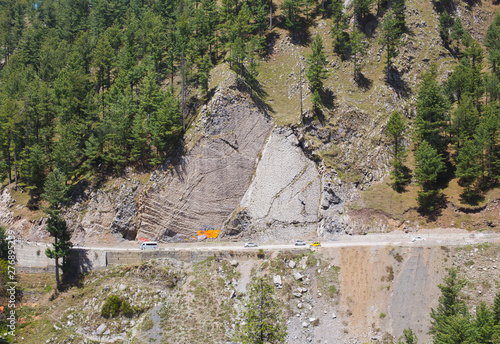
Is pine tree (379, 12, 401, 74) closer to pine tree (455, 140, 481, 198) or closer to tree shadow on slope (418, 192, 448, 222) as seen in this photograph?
pine tree (455, 140, 481, 198)

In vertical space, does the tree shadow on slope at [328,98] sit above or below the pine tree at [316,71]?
below

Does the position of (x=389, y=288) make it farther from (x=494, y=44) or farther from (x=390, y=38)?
(x=494, y=44)

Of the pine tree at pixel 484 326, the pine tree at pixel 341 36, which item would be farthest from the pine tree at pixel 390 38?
the pine tree at pixel 484 326

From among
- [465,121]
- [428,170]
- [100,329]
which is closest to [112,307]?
[100,329]

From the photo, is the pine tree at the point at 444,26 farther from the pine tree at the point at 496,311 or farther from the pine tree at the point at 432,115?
the pine tree at the point at 496,311

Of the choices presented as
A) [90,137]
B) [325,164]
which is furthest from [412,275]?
[90,137]

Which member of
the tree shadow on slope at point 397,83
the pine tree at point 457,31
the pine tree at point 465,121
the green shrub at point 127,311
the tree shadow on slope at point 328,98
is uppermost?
the pine tree at point 457,31

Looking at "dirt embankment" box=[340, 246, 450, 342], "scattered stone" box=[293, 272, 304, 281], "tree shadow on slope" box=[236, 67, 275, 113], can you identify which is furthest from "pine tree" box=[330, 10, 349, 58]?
"scattered stone" box=[293, 272, 304, 281]
